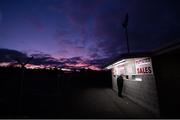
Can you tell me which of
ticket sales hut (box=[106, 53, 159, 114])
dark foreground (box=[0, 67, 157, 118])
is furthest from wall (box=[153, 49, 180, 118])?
dark foreground (box=[0, 67, 157, 118])

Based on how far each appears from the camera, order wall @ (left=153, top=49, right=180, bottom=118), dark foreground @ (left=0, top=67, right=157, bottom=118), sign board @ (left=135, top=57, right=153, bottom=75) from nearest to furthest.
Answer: wall @ (left=153, top=49, right=180, bottom=118) → sign board @ (left=135, top=57, right=153, bottom=75) → dark foreground @ (left=0, top=67, right=157, bottom=118)

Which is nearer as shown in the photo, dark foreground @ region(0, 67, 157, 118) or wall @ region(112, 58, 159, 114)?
wall @ region(112, 58, 159, 114)

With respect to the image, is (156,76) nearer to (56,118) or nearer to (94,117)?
(94,117)

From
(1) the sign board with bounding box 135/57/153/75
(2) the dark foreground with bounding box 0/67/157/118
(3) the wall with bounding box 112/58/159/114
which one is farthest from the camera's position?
(2) the dark foreground with bounding box 0/67/157/118

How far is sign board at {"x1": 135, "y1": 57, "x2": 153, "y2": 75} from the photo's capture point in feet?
20.3

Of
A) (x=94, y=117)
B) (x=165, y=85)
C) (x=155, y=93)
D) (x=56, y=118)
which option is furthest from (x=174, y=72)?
(x=56, y=118)

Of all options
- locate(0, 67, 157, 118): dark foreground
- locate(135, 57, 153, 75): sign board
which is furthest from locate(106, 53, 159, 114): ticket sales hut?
locate(0, 67, 157, 118): dark foreground

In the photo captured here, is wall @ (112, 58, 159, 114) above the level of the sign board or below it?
below

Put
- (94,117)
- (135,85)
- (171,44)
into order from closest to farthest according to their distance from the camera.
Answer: (171,44), (94,117), (135,85)

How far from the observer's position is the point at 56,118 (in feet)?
18.6

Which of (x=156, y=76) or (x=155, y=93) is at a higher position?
(x=156, y=76)

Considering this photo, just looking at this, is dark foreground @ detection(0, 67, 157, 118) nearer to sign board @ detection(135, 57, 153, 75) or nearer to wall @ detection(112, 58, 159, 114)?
wall @ detection(112, 58, 159, 114)

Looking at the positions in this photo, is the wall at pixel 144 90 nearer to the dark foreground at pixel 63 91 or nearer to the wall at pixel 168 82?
the wall at pixel 168 82

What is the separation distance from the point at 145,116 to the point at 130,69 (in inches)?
148
